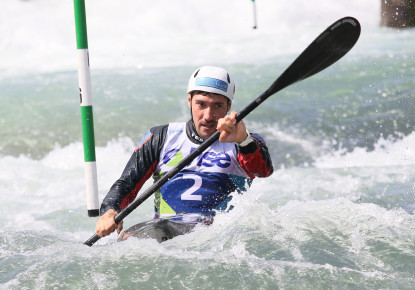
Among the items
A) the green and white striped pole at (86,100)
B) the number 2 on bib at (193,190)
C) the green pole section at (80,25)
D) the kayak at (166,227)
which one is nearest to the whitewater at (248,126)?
the kayak at (166,227)

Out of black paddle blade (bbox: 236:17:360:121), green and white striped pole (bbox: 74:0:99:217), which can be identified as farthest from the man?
green and white striped pole (bbox: 74:0:99:217)

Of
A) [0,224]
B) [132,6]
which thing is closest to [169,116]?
[0,224]

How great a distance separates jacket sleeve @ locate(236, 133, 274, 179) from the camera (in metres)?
3.57

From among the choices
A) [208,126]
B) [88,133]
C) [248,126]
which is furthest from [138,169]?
[248,126]

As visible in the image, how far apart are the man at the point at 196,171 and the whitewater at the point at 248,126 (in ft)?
0.38

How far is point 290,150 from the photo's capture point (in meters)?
8.42

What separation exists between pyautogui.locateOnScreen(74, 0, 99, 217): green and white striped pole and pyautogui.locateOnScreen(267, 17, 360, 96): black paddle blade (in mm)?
1321

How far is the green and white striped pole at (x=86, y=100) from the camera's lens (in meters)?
4.24

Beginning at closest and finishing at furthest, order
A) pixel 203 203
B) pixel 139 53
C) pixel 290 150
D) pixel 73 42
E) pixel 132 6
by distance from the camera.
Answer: pixel 203 203, pixel 290 150, pixel 139 53, pixel 73 42, pixel 132 6

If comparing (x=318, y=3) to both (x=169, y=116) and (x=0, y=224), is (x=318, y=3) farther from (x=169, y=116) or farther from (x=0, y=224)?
(x=0, y=224)

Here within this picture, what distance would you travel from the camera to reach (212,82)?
371 cm

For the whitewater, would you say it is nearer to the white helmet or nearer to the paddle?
the paddle

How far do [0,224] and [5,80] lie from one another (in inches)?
269

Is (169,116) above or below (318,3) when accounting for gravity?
below
